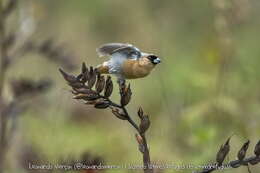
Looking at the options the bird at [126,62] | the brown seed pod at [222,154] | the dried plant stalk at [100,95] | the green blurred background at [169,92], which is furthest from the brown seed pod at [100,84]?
the green blurred background at [169,92]

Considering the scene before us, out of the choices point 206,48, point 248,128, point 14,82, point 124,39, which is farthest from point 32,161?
point 124,39

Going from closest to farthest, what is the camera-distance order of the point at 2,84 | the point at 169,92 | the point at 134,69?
the point at 134,69, the point at 2,84, the point at 169,92

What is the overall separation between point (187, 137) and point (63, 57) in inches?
41.1

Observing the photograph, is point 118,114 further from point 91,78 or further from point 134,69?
point 134,69

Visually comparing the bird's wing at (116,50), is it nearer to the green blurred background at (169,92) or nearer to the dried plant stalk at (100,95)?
the dried plant stalk at (100,95)

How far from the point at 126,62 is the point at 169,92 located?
12.1ft

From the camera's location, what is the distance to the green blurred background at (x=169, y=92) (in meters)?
5.91

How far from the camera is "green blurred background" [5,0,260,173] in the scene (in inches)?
233

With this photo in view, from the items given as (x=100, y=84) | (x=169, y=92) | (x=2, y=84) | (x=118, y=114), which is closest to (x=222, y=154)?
(x=118, y=114)

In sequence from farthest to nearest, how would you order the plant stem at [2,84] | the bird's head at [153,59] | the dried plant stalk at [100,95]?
the plant stem at [2,84] → the bird's head at [153,59] → the dried plant stalk at [100,95]

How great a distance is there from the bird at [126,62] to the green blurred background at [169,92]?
2103 mm

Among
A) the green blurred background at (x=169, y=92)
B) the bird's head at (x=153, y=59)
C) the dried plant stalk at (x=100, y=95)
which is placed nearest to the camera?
the dried plant stalk at (x=100, y=95)

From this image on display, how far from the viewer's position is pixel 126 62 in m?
3.45

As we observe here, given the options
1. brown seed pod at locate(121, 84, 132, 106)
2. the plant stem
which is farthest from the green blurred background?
brown seed pod at locate(121, 84, 132, 106)
